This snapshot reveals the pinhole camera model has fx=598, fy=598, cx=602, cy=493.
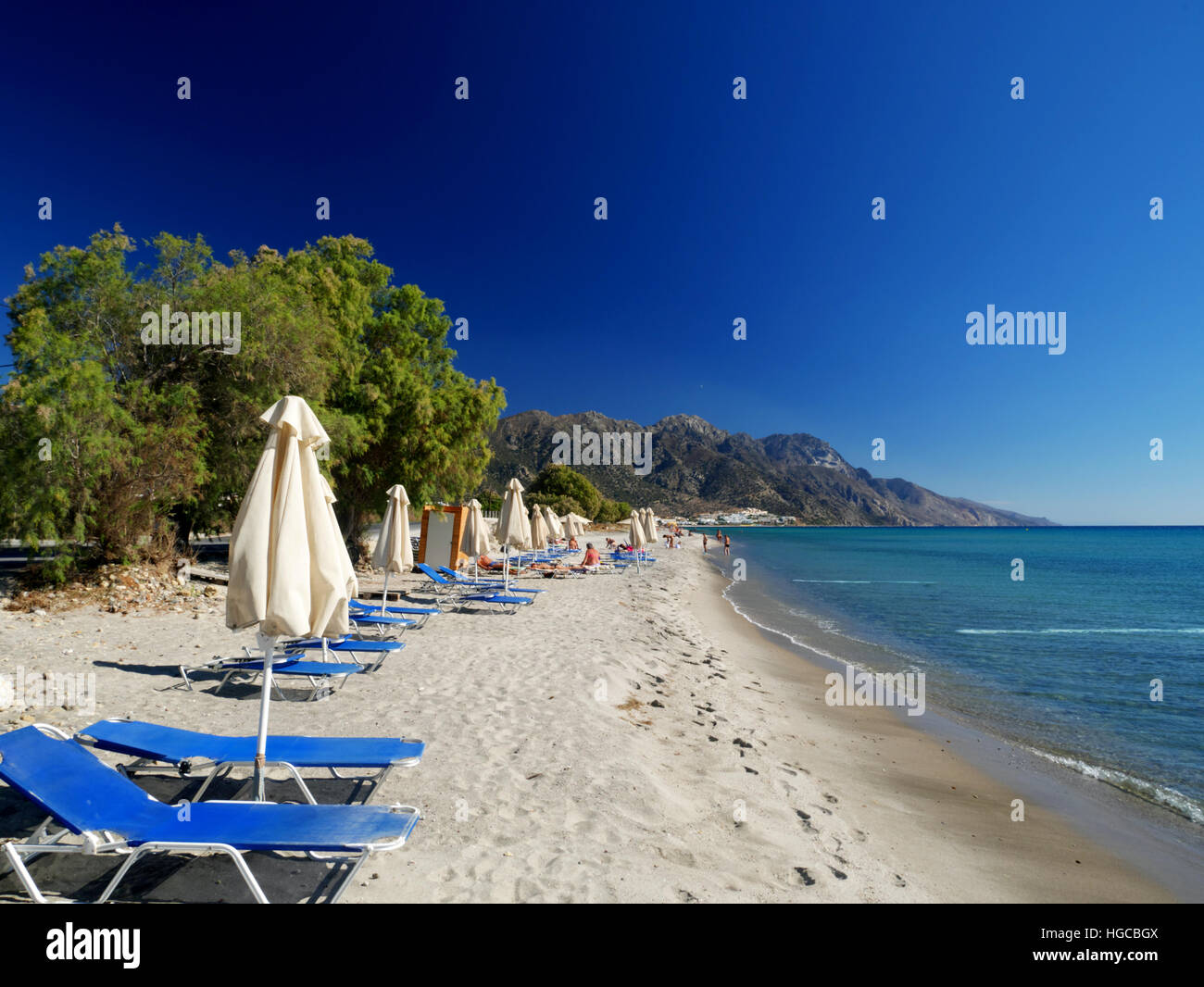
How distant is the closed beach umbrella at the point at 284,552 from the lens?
3602 mm

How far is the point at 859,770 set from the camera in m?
6.44

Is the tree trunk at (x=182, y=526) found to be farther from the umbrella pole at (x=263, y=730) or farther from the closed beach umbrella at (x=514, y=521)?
the umbrella pole at (x=263, y=730)

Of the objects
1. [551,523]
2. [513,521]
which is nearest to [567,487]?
[551,523]

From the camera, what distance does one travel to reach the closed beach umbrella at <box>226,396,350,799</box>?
360 centimetres

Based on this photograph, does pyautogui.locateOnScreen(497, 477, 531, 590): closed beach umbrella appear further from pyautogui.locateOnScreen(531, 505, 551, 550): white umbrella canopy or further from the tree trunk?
the tree trunk

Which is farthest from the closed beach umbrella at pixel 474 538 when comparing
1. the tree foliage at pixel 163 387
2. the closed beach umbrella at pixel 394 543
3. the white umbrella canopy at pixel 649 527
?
the white umbrella canopy at pixel 649 527

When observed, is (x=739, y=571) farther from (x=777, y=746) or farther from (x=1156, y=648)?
(x=777, y=746)

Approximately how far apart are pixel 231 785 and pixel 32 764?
1351 mm

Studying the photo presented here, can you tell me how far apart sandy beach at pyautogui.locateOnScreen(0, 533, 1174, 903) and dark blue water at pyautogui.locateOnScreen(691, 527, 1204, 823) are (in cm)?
208

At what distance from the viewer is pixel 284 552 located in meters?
3.68

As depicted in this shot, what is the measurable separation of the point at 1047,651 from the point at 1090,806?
963cm

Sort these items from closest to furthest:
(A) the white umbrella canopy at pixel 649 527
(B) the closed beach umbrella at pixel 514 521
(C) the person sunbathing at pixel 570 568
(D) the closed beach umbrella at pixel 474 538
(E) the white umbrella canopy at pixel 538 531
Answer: (D) the closed beach umbrella at pixel 474 538
(B) the closed beach umbrella at pixel 514 521
(C) the person sunbathing at pixel 570 568
(E) the white umbrella canopy at pixel 538 531
(A) the white umbrella canopy at pixel 649 527

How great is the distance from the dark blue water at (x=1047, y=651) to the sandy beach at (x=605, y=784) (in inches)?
81.7
